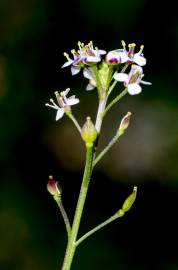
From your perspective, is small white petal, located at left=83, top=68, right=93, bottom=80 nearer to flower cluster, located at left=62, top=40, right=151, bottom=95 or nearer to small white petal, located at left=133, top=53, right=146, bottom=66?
flower cluster, located at left=62, top=40, right=151, bottom=95

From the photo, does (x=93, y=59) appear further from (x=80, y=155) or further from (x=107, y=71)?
(x=80, y=155)

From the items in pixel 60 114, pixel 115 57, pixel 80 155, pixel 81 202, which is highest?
pixel 115 57

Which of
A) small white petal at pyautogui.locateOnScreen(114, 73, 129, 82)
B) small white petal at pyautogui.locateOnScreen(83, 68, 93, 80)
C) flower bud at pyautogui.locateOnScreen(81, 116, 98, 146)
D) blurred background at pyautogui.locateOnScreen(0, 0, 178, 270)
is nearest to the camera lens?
flower bud at pyautogui.locateOnScreen(81, 116, 98, 146)

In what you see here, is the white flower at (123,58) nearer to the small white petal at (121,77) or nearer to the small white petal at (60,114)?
the small white petal at (121,77)

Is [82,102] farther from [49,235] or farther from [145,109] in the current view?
[49,235]

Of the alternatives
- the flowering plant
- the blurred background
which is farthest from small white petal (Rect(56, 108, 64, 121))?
the blurred background

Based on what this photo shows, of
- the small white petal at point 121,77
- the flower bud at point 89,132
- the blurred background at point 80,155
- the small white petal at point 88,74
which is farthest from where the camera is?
the blurred background at point 80,155

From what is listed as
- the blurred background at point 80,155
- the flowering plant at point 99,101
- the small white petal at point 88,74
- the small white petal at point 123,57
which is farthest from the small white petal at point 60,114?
Answer: the blurred background at point 80,155

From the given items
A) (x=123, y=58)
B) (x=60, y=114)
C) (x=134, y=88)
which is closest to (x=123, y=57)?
(x=123, y=58)
